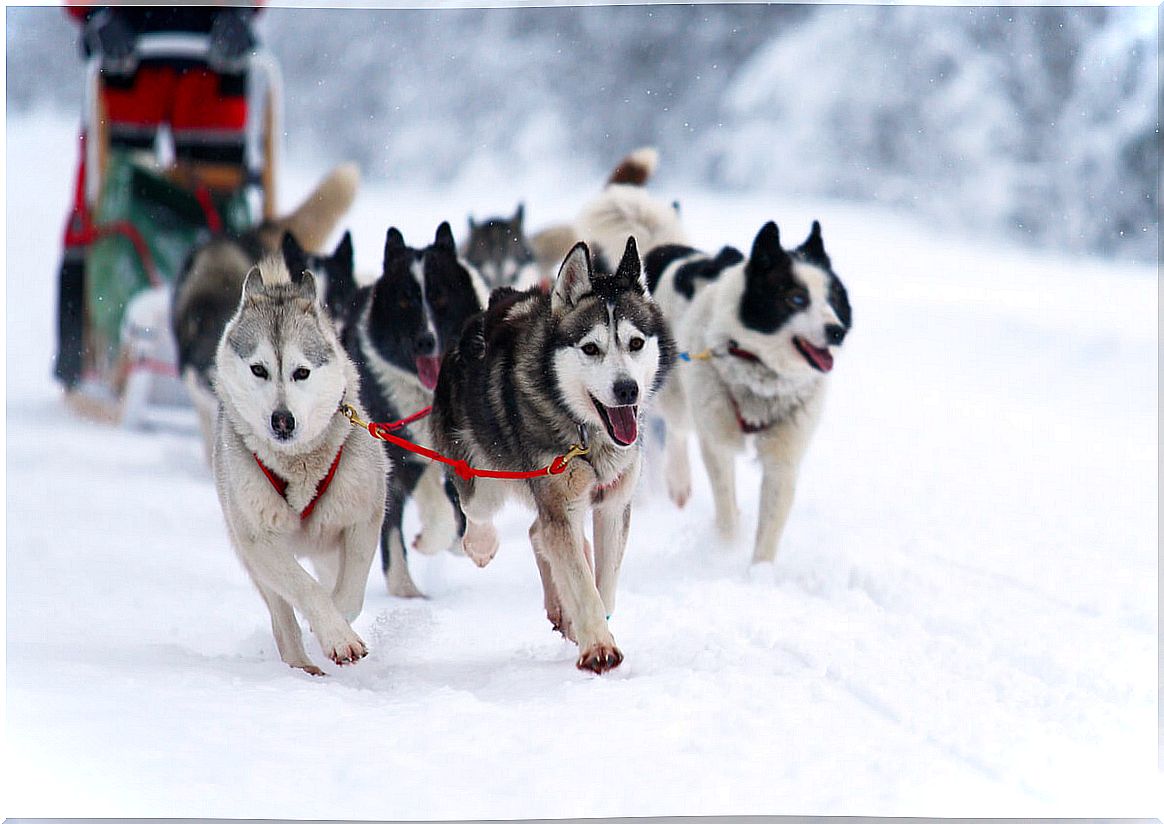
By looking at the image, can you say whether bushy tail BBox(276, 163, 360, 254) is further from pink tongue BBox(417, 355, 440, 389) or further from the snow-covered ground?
pink tongue BBox(417, 355, 440, 389)

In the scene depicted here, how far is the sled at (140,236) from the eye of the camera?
354cm

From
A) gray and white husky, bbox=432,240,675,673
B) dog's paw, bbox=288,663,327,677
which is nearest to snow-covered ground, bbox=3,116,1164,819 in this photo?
dog's paw, bbox=288,663,327,677

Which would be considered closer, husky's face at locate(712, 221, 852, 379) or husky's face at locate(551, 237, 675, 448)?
husky's face at locate(551, 237, 675, 448)

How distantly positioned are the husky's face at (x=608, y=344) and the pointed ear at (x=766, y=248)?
0.61 meters

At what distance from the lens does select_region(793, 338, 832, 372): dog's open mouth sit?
7.93 feet

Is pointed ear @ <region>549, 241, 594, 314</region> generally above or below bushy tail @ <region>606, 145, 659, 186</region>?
below

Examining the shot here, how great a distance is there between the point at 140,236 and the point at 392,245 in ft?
6.10

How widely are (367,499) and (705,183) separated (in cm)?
276

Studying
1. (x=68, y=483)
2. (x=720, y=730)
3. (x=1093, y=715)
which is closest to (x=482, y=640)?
(x=720, y=730)

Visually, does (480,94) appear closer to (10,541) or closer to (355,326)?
(355,326)

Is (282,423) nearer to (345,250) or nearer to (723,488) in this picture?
(345,250)

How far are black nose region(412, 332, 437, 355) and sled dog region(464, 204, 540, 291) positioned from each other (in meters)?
0.24

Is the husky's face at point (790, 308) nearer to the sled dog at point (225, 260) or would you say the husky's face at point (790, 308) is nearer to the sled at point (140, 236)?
the sled dog at point (225, 260)

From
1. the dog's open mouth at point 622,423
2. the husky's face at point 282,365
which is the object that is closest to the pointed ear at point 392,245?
the husky's face at point 282,365
